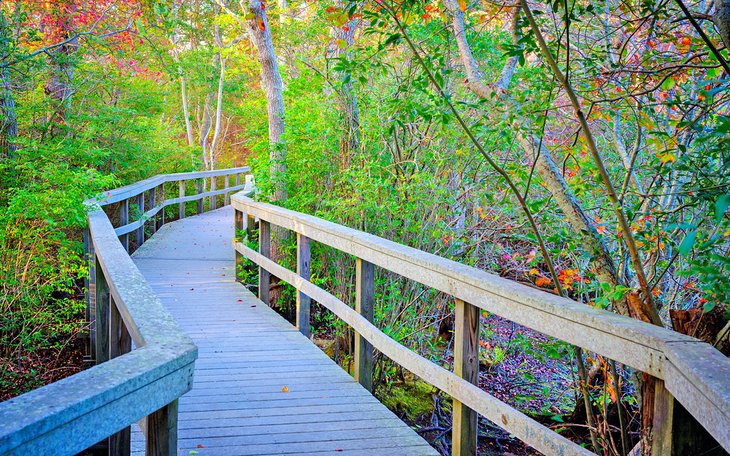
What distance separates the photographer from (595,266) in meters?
3.81

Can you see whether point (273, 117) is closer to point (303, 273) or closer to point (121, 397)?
point (303, 273)

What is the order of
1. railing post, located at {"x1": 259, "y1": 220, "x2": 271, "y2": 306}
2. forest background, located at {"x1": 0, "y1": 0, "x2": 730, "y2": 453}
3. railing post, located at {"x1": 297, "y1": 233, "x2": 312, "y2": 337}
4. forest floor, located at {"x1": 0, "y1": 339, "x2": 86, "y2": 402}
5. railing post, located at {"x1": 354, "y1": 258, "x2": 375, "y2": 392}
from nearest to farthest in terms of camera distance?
forest background, located at {"x1": 0, "y1": 0, "x2": 730, "y2": 453}
railing post, located at {"x1": 354, "y1": 258, "x2": 375, "y2": 392}
railing post, located at {"x1": 297, "y1": 233, "x2": 312, "y2": 337}
forest floor, located at {"x1": 0, "y1": 339, "x2": 86, "y2": 402}
railing post, located at {"x1": 259, "y1": 220, "x2": 271, "y2": 306}

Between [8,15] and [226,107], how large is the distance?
22.4 meters

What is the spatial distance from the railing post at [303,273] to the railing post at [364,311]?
1.30m

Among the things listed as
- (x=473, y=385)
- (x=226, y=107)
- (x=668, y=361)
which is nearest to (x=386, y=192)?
(x=473, y=385)

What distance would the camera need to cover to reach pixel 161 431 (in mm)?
2047

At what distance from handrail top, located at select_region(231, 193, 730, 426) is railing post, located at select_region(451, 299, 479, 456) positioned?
0.10 meters

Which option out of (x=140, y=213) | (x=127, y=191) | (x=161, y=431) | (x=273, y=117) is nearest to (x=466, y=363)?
(x=161, y=431)

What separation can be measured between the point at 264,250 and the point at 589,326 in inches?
199

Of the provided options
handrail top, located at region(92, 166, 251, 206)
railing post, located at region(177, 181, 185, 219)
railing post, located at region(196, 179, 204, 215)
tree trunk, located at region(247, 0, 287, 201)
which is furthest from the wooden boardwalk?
railing post, located at region(196, 179, 204, 215)

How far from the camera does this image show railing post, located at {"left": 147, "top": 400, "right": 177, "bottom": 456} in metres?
2.04

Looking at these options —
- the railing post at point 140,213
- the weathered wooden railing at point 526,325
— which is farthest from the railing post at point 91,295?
the railing post at point 140,213

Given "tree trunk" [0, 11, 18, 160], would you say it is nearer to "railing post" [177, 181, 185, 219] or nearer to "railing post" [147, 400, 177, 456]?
"railing post" [147, 400, 177, 456]

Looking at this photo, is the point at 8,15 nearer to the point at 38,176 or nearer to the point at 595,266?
the point at 38,176
